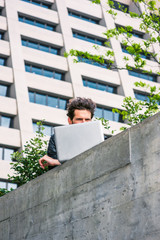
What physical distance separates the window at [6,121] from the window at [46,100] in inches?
101

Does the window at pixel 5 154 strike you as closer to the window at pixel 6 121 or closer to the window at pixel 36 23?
the window at pixel 6 121

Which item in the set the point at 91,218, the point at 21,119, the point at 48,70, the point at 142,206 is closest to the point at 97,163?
the point at 91,218

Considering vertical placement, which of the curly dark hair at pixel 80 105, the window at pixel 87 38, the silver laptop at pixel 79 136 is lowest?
the silver laptop at pixel 79 136

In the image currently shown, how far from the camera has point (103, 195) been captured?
420cm

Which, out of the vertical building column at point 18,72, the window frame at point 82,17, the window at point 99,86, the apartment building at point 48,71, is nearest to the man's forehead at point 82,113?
Result: the apartment building at point 48,71

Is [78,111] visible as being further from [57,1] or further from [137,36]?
[137,36]

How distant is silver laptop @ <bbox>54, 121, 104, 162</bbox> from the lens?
4.66m

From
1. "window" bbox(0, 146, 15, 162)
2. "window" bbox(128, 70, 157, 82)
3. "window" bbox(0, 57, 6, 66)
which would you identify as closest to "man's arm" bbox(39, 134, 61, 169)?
"window" bbox(0, 146, 15, 162)

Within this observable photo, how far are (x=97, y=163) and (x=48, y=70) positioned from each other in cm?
3325

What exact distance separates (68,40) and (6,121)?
32.6 feet

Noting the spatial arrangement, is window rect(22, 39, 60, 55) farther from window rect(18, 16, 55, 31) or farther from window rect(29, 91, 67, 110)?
window rect(29, 91, 67, 110)

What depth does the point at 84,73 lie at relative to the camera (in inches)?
1495

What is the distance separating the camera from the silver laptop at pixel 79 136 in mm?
4664

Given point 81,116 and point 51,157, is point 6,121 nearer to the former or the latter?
point 51,157
